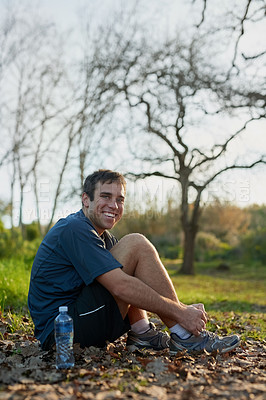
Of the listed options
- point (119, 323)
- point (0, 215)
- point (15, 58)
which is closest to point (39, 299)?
point (119, 323)

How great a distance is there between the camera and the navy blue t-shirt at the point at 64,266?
10.5 feet

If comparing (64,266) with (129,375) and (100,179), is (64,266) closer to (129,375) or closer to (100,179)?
(100,179)

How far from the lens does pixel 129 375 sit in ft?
9.57

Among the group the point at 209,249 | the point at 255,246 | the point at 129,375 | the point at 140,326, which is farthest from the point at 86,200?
→ the point at 209,249

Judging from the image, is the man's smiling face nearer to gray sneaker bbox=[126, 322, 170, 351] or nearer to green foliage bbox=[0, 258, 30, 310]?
gray sneaker bbox=[126, 322, 170, 351]

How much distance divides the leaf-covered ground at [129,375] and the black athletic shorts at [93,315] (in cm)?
10

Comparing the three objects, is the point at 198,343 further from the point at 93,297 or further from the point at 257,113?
the point at 257,113

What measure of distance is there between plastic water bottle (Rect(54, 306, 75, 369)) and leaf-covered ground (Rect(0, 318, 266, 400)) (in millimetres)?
67

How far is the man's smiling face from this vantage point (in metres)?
3.62

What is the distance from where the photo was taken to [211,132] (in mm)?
16797

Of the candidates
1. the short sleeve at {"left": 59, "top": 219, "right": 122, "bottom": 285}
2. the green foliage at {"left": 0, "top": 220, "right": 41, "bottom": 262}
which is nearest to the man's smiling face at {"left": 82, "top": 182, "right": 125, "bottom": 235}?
the short sleeve at {"left": 59, "top": 219, "right": 122, "bottom": 285}

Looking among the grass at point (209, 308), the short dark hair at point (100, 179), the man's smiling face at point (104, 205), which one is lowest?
the grass at point (209, 308)

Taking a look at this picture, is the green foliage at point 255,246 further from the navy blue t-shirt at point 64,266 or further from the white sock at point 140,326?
the navy blue t-shirt at point 64,266

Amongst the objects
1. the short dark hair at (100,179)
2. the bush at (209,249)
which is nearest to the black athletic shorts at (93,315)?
the short dark hair at (100,179)
